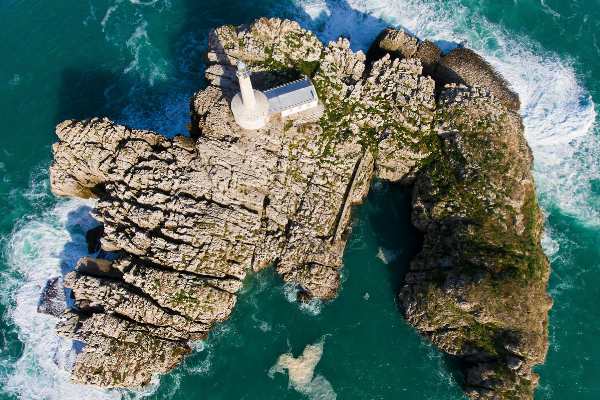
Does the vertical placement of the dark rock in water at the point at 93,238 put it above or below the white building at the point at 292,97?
below

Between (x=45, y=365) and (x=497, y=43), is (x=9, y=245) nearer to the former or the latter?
(x=45, y=365)

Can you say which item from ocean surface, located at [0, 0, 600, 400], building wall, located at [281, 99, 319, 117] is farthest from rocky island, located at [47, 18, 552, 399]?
ocean surface, located at [0, 0, 600, 400]

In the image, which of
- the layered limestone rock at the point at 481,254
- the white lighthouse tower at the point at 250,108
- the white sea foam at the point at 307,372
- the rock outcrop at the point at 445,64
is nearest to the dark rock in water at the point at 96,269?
the white sea foam at the point at 307,372

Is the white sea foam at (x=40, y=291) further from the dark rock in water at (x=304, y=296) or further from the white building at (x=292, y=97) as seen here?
the white building at (x=292, y=97)

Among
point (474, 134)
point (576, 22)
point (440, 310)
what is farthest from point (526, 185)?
point (576, 22)

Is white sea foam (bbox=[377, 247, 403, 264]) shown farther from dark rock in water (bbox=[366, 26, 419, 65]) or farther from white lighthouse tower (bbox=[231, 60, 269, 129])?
dark rock in water (bbox=[366, 26, 419, 65])

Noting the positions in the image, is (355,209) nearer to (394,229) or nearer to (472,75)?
(394,229)
